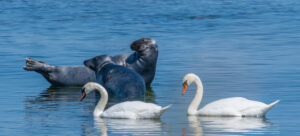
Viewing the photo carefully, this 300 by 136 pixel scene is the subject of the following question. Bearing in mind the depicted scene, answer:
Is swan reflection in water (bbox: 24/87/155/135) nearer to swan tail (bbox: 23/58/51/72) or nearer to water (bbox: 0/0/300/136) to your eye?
water (bbox: 0/0/300/136)

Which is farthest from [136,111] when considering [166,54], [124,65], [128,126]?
[166,54]

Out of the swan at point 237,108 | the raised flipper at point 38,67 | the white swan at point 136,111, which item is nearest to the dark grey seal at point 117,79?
the raised flipper at point 38,67

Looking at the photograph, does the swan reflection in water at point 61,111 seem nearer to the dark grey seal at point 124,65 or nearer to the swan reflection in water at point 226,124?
the dark grey seal at point 124,65

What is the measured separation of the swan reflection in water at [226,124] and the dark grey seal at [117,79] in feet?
8.01

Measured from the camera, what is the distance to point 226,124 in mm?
9695

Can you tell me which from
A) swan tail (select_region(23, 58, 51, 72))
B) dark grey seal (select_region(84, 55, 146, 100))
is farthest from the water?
dark grey seal (select_region(84, 55, 146, 100))

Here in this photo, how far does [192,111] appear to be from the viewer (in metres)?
10.4

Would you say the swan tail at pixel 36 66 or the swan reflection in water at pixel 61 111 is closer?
the swan reflection in water at pixel 61 111

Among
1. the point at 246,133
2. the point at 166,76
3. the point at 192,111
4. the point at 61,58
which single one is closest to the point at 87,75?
the point at 166,76

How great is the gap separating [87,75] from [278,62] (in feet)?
12.6

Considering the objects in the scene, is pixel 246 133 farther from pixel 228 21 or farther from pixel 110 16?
pixel 110 16

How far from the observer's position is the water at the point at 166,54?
32.4 ft

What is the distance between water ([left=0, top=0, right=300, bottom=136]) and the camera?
32.4ft

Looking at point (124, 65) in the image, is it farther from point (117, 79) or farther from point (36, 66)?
point (36, 66)
